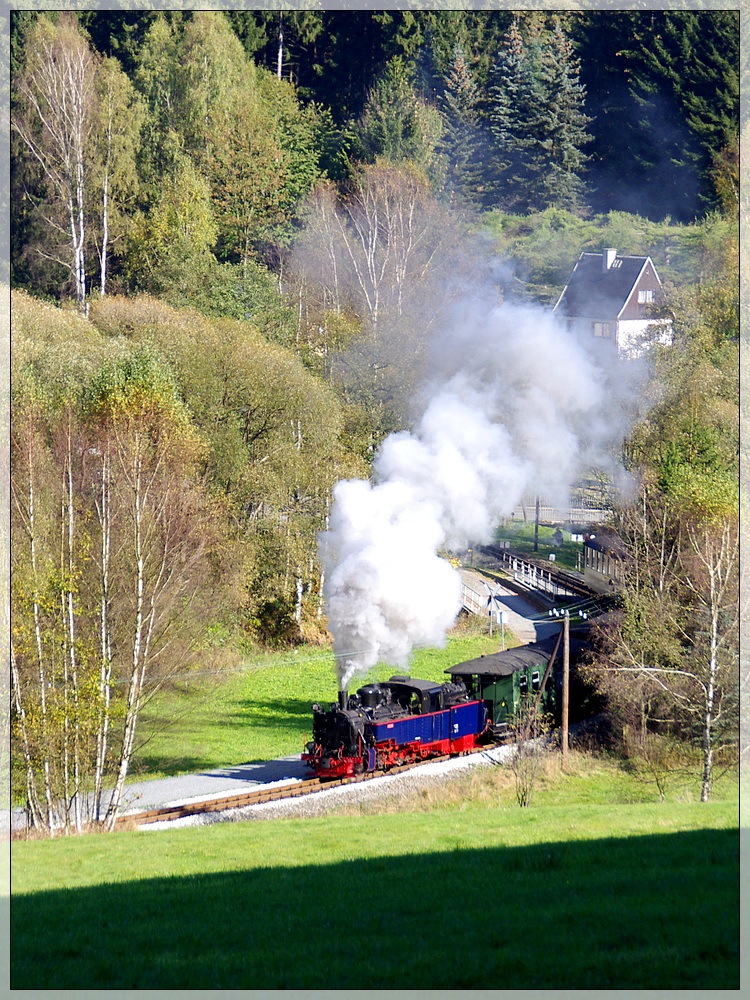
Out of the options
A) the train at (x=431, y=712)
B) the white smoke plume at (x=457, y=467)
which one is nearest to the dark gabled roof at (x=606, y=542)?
the white smoke plume at (x=457, y=467)

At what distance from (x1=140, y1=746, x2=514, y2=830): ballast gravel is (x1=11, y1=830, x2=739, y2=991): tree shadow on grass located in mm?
8500

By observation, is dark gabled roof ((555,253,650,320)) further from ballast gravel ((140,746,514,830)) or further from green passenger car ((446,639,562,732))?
ballast gravel ((140,746,514,830))

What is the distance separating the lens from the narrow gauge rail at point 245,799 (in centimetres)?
2511

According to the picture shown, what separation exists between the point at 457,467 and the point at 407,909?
1902 cm

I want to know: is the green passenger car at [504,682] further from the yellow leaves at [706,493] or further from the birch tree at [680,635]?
the yellow leaves at [706,493]

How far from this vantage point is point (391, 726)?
28.2 meters

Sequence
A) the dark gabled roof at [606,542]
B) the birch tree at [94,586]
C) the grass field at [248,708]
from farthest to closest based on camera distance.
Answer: the dark gabled roof at [606,542]
the grass field at [248,708]
the birch tree at [94,586]

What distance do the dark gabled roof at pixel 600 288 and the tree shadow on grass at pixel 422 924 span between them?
4745 centimetres

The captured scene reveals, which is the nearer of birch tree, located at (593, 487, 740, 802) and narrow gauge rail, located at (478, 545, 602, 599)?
birch tree, located at (593, 487, 740, 802)

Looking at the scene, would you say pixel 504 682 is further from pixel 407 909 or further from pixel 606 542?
pixel 407 909

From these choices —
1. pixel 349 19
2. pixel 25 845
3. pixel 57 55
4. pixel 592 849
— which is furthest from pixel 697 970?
pixel 349 19

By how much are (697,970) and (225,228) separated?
2434 inches

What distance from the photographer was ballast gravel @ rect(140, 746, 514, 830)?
2445cm

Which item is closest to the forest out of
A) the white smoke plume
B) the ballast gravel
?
the ballast gravel
